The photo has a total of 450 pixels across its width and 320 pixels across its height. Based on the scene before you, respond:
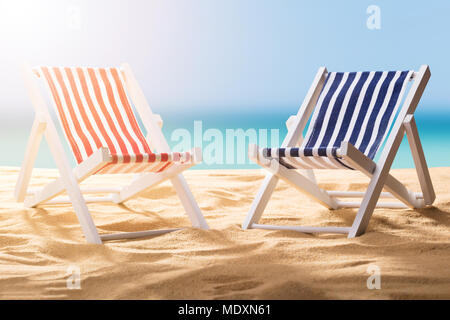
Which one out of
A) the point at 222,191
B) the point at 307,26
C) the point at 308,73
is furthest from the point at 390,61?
the point at 222,191

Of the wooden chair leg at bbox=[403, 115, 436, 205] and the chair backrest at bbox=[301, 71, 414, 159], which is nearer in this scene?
the wooden chair leg at bbox=[403, 115, 436, 205]

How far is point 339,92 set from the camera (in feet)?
11.6

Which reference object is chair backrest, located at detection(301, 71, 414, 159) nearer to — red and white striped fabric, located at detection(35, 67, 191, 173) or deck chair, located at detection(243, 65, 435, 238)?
deck chair, located at detection(243, 65, 435, 238)

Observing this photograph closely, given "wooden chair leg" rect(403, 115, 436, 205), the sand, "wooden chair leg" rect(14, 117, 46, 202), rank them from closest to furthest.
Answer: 1. the sand
2. "wooden chair leg" rect(403, 115, 436, 205)
3. "wooden chair leg" rect(14, 117, 46, 202)

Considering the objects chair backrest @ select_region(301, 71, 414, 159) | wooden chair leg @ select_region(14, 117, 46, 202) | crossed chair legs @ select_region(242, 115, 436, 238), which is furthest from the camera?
wooden chair leg @ select_region(14, 117, 46, 202)

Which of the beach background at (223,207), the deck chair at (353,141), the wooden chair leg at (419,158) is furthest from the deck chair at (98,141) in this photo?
the wooden chair leg at (419,158)

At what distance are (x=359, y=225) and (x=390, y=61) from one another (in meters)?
10.2

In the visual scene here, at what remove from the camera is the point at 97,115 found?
3.47 m

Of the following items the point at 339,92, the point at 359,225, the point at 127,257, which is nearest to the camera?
the point at 127,257

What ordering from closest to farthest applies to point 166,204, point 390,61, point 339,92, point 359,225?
point 359,225, point 339,92, point 166,204, point 390,61

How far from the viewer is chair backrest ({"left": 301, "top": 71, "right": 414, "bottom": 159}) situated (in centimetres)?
326

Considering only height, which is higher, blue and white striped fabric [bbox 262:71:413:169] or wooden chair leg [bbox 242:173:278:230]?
blue and white striped fabric [bbox 262:71:413:169]

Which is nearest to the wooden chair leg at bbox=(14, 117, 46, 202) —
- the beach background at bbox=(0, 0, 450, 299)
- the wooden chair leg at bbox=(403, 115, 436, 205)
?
the beach background at bbox=(0, 0, 450, 299)
